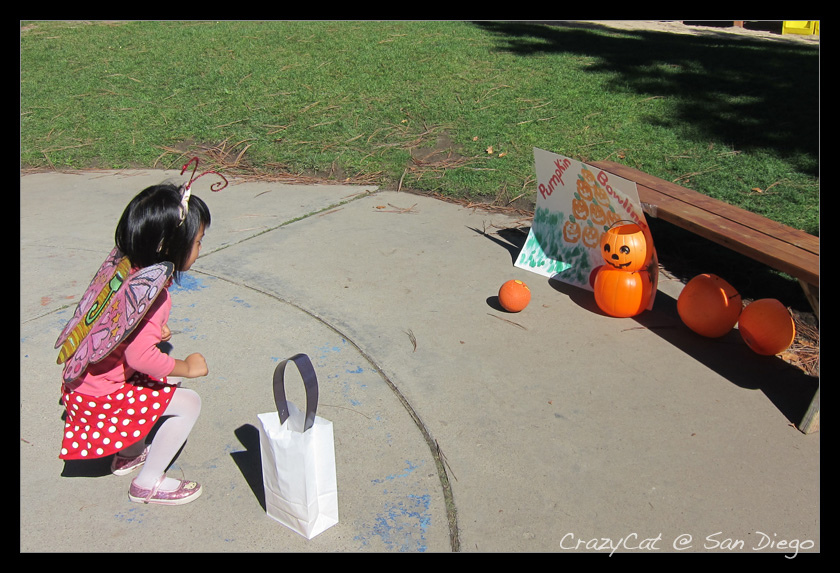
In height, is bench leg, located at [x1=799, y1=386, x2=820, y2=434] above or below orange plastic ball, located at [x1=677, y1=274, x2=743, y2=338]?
below

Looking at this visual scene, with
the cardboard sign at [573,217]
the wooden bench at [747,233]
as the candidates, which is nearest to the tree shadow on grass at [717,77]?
the wooden bench at [747,233]

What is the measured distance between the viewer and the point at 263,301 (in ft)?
13.5

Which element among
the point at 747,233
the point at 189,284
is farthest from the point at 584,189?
the point at 189,284

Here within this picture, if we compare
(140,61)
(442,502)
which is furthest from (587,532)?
(140,61)

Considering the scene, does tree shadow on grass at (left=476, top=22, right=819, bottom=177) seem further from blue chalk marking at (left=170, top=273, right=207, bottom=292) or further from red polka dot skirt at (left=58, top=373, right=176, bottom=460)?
red polka dot skirt at (left=58, top=373, right=176, bottom=460)

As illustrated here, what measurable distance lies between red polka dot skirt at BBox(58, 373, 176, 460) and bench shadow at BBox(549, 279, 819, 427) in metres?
2.65

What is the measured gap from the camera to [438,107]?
7211 millimetres

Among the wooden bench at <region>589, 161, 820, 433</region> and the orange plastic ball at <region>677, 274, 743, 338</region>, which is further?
the orange plastic ball at <region>677, 274, 743, 338</region>

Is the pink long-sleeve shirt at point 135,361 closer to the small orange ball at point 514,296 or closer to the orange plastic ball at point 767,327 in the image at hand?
the small orange ball at point 514,296

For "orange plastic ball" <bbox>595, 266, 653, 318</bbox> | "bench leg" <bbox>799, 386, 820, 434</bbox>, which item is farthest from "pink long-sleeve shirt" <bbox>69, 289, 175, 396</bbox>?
"bench leg" <bbox>799, 386, 820, 434</bbox>

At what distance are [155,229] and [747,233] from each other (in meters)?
2.97

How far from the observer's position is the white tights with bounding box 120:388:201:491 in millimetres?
2627

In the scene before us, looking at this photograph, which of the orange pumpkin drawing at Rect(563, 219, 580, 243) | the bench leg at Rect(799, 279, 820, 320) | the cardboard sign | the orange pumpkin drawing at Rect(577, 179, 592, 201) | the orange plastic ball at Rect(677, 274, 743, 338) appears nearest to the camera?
the bench leg at Rect(799, 279, 820, 320)

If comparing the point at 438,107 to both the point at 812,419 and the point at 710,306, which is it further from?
the point at 812,419
